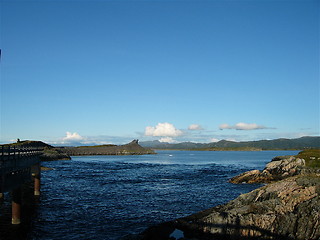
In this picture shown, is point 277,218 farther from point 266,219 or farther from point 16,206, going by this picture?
point 16,206

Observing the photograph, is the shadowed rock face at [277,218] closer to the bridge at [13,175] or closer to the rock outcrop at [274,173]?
the bridge at [13,175]

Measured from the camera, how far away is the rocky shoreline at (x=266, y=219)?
1828 cm

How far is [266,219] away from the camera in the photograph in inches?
747

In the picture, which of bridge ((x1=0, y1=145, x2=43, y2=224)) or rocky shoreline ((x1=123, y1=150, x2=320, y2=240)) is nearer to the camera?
rocky shoreline ((x1=123, y1=150, x2=320, y2=240))

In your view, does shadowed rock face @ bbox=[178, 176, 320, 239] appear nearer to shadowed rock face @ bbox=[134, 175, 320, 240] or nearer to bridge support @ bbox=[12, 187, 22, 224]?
shadowed rock face @ bbox=[134, 175, 320, 240]

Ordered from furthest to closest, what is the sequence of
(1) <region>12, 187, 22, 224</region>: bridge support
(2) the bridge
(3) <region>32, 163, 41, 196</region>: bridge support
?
(3) <region>32, 163, 41, 196</region>: bridge support < (1) <region>12, 187, 22, 224</region>: bridge support < (2) the bridge

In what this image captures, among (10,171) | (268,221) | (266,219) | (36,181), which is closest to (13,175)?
(10,171)

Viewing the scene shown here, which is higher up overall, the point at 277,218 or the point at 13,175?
the point at 13,175

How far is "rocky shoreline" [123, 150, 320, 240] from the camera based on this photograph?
18.3 m

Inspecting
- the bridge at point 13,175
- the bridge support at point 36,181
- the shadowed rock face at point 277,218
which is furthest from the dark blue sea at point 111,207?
the shadowed rock face at point 277,218

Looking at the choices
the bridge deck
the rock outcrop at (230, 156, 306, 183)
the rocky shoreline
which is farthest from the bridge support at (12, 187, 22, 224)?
the rock outcrop at (230, 156, 306, 183)

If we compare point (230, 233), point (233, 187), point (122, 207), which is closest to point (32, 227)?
point (122, 207)

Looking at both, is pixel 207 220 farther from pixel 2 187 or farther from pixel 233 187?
pixel 233 187

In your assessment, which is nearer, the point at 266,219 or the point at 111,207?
the point at 266,219
